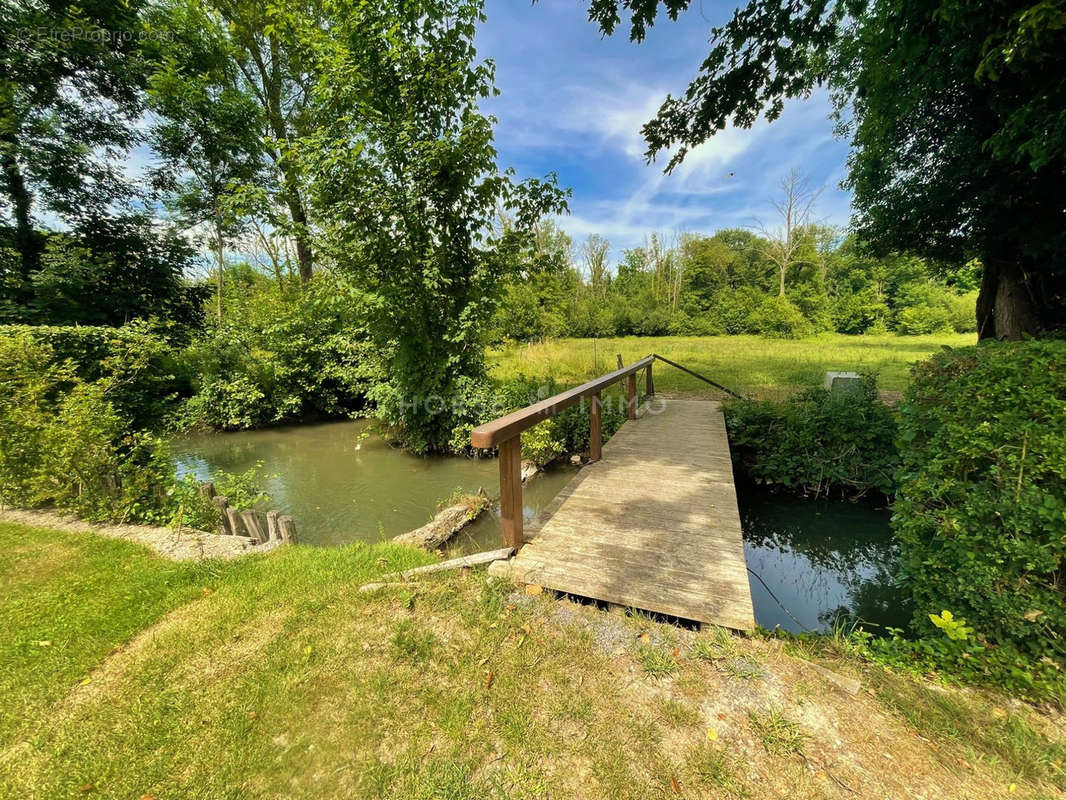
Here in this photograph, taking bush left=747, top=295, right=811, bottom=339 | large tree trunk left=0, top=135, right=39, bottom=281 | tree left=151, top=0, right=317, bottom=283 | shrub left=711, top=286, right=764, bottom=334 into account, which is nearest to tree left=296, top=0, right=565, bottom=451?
tree left=151, top=0, right=317, bottom=283

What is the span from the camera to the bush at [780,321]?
2656cm

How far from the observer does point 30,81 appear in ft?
25.1

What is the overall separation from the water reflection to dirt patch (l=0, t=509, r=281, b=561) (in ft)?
15.6

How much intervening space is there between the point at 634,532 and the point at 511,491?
1165 mm

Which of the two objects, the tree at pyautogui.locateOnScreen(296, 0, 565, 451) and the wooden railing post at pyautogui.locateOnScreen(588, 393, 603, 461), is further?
the tree at pyautogui.locateOnScreen(296, 0, 565, 451)

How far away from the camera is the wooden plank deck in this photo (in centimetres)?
248

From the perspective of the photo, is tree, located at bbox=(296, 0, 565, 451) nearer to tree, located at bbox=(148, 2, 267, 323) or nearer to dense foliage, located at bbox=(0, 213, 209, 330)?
tree, located at bbox=(148, 2, 267, 323)

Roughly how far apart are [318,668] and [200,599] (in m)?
1.37

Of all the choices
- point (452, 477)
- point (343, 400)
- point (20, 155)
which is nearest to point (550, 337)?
point (343, 400)

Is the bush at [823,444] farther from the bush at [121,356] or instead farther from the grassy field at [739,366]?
the bush at [121,356]

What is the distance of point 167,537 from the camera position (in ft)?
11.6

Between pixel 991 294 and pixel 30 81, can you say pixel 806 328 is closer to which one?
pixel 991 294

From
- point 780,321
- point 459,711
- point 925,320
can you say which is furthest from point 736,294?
point 459,711

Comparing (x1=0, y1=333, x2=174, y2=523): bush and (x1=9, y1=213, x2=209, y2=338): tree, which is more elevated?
(x1=9, y1=213, x2=209, y2=338): tree
